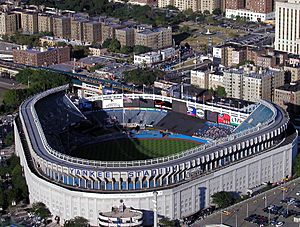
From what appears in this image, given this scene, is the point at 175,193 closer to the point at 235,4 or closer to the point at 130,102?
the point at 130,102

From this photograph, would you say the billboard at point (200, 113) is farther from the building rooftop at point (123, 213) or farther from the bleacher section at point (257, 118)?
the building rooftop at point (123, 213)

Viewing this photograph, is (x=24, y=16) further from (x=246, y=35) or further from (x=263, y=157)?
(x=263, y=157)

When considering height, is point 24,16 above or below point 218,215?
above

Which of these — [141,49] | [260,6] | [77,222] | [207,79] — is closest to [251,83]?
[207,79]

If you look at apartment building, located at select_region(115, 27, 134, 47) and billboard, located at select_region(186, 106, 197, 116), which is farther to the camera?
apartment building, located at select_region(115, 27, 134, 47)

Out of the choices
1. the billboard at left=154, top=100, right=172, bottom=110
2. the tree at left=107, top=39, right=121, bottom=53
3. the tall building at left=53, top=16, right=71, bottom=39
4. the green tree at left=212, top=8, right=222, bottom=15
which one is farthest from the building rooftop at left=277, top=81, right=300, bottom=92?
the green tree at left=212, top=8, right=222, bottom=15

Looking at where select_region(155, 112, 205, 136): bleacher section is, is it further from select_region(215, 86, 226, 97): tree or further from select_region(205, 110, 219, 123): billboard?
select_region(215, 86, 226, 97): tree

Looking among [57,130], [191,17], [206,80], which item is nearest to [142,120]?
[57,130]
